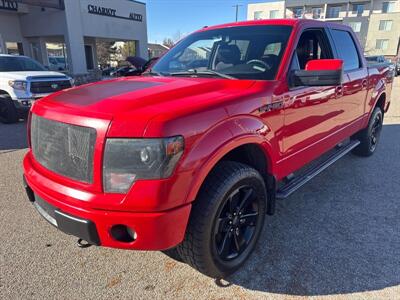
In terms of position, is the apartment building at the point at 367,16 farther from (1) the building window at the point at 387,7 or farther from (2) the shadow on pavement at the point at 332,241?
(2) the shadow on pavement at the point at 332,241

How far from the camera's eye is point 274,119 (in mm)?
2621

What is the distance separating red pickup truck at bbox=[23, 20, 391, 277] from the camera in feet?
6.03

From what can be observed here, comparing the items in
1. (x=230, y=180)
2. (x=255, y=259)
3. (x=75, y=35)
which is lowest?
(x=255, y=259)

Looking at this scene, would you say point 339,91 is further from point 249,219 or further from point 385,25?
point 385,25

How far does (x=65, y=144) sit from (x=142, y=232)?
777 millimetres

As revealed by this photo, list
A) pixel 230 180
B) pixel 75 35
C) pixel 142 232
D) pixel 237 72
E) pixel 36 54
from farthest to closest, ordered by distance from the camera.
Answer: pixel 36 54 → pixel 75 35 → pixel 237 72 → pixel 230 180 → pixel 142 232

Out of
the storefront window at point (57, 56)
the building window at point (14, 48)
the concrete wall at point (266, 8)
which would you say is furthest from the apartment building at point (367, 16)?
the building window at point (14, 48)

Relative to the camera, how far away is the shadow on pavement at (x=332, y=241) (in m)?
2.41

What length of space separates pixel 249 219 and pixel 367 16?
59.4 m

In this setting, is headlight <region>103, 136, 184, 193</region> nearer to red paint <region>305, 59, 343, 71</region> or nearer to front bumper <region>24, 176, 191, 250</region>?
front bumper <region>24, 176, 191, 250</region>

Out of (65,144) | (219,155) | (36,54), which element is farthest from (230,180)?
(36,54)

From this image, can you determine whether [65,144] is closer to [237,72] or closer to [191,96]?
[191,96]

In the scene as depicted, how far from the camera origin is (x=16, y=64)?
29.7ft

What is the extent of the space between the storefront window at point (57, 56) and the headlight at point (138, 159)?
22.0m
